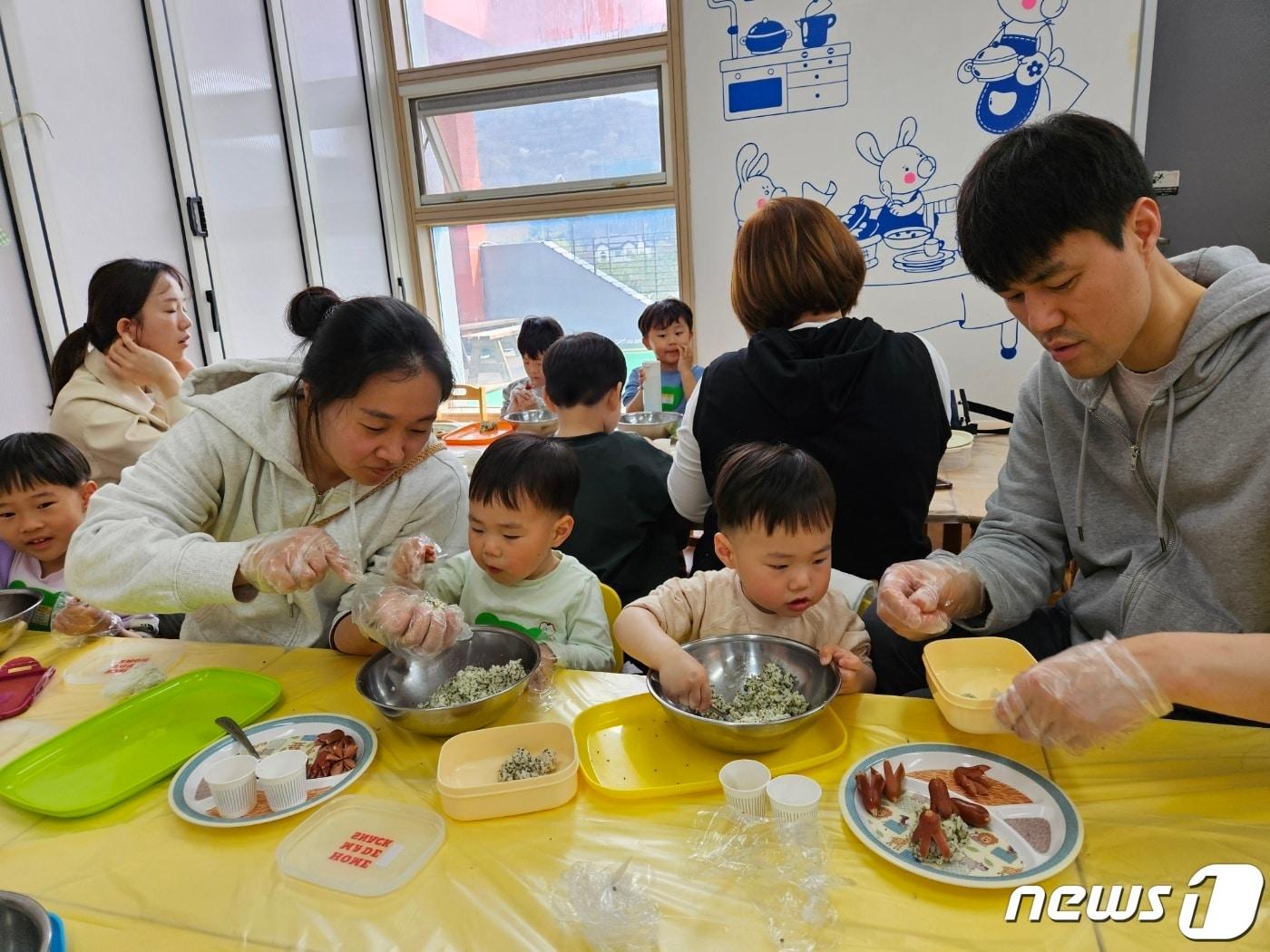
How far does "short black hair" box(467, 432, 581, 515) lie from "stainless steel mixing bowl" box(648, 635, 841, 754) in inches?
20.0

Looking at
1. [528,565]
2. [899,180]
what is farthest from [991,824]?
[899,180]

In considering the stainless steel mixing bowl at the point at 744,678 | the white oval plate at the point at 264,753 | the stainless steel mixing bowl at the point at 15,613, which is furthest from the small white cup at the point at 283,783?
the stainless steel mixing bowl at the point at 15,613

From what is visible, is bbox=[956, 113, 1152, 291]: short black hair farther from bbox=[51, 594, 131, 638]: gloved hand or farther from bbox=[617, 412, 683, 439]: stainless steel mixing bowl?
bbox=[617, 412, 683, 439]: stainless steel mixing bowl

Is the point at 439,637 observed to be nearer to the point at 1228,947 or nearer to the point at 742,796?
the point at 742,796

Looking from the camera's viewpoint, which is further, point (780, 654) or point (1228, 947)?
point (780, 654)

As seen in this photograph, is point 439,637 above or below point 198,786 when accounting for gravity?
above

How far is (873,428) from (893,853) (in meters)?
1.16

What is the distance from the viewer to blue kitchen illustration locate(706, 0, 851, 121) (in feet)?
13.4

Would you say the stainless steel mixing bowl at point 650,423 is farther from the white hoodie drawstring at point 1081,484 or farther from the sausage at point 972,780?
the sausage at point 972,780

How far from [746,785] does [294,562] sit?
2.77 ft

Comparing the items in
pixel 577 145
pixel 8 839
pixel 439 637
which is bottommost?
pixel 8 839

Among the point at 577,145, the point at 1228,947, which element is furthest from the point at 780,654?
the point at 577,145

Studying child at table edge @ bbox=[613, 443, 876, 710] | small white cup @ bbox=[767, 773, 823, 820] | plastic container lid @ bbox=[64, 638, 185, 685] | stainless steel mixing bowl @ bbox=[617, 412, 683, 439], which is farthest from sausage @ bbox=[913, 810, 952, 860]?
stainless steel mixing bowl @ bbox=[617, 412, 683, 439]

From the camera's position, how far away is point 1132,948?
805 mm
